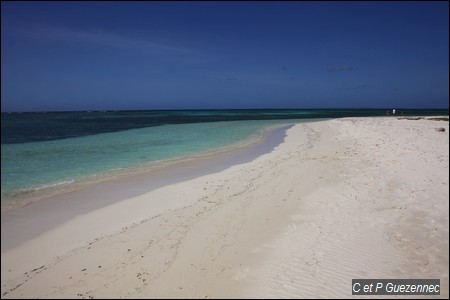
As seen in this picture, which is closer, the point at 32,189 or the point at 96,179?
the point at 32,189

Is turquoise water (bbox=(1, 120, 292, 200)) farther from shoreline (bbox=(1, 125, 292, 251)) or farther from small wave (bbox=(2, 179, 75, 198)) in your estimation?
shoreline (bbox=(1, 125, 292, 251))

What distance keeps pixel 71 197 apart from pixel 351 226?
30.5 ft

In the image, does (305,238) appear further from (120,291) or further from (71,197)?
(71,197)

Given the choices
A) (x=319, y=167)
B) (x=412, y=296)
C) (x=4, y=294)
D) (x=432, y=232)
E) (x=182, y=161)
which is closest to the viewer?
(x=412, y=296)

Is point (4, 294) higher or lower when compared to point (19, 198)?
lower

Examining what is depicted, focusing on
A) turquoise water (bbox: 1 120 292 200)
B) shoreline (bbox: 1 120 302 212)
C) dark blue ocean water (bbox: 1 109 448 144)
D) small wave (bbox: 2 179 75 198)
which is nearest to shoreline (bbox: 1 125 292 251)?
shoreline (bbox: 1 120 302 212)

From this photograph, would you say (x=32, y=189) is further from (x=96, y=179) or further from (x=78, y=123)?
(x=78, y=123)

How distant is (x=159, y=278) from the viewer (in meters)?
5.04

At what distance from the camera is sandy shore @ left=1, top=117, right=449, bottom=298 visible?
488cm

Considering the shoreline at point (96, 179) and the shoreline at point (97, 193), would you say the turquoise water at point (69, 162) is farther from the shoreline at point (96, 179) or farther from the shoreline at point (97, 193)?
the shoreline at point (97, 193)

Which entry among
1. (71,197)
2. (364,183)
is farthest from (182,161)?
(364,183)

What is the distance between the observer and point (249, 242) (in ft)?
20.5

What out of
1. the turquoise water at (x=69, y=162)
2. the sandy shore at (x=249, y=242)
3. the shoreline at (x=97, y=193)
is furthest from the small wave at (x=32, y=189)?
the sandy shore at (x=249, y=242)

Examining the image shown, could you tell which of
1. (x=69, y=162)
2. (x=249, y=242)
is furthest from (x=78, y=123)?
(x=249, y=242)
